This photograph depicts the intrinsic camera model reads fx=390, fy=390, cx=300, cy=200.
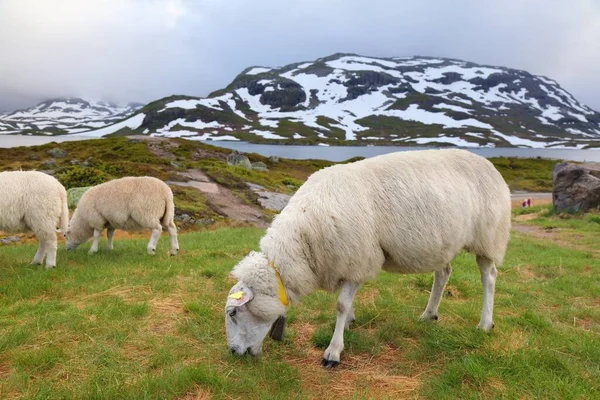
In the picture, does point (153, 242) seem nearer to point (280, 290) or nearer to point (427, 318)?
point (280, 290)

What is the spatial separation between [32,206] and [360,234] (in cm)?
746

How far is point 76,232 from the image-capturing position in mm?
10828

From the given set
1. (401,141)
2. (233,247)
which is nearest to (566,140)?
(401,141)

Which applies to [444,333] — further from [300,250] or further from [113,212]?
[113,212]

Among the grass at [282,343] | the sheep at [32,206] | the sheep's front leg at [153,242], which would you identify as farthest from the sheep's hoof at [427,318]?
the sheep at [32,206]

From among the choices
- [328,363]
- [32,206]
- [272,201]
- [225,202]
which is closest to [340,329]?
[328,363]

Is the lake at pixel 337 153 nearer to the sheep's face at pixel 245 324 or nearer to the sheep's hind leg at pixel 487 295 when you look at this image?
the sheep's hind leg at pixel 487 295

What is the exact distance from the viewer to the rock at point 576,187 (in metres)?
22.1

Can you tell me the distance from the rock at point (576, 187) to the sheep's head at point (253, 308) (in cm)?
2369

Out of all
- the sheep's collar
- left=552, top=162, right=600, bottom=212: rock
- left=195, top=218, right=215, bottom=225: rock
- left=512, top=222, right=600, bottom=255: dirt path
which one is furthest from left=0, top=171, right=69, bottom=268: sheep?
left=552, top=162, right=600, bottom=212: rock

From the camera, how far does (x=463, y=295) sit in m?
7.83

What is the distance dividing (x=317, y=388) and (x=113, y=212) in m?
7.98

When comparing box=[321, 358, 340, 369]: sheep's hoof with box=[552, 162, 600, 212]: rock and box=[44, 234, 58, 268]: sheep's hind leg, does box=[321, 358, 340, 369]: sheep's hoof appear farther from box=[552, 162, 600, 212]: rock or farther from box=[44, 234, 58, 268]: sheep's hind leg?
box=[552, 162, 600, 212]: rock

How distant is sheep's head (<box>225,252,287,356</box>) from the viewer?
186 inches
